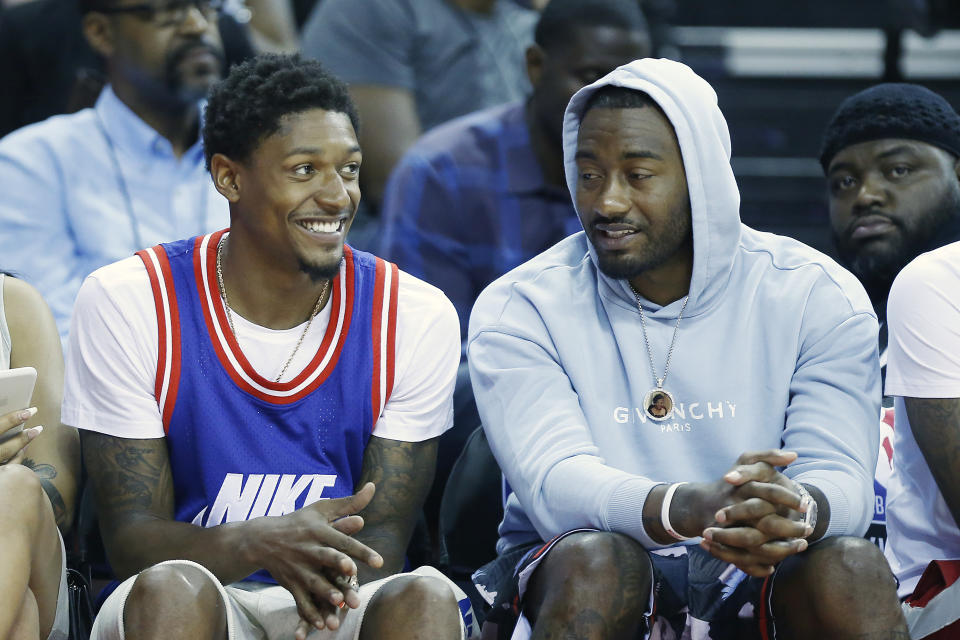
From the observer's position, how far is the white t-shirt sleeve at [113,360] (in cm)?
293

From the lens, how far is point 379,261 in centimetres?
327

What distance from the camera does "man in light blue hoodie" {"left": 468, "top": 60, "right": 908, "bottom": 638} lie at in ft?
8.81

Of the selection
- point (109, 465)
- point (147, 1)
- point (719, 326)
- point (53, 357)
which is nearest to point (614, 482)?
point (719, 326)

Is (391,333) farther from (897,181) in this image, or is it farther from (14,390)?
(897,181)

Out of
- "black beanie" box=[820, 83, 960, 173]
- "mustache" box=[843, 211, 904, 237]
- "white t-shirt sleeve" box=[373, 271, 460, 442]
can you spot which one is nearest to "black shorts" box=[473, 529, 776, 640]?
"white t-shirt sleeve" box=[373, 271, 460, 442]

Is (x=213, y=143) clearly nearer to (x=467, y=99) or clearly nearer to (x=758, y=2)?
(x=467, y=99)

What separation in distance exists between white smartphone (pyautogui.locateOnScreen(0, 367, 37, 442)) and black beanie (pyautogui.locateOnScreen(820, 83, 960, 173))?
2157 mm

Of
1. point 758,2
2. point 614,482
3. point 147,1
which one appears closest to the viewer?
point 614,482

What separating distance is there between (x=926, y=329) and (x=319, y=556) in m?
1.32

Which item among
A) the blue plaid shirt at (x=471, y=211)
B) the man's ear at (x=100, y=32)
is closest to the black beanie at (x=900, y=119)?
the blue plaid shirt at (x=471, y=211)

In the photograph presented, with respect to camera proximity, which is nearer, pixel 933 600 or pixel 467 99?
pixel 933 600

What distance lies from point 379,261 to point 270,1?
2.84 metres

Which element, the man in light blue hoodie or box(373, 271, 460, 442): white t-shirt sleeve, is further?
box(373, 271, 460, 442): white t-shirt sleeve

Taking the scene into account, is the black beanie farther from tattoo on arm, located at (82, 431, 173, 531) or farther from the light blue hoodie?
tattoo on arm, located at (82, 431, 173, 531)
